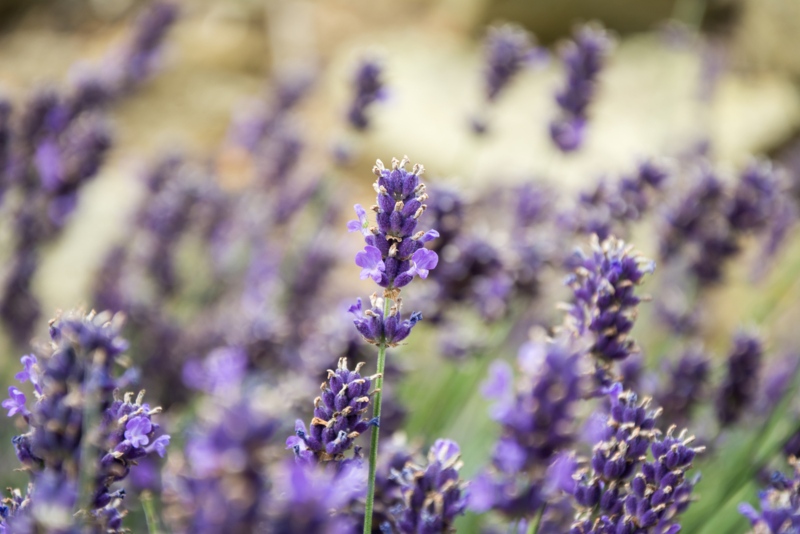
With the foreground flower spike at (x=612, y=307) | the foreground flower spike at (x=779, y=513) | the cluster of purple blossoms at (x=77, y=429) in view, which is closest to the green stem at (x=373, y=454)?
the cluster of purple blossoms at (x=77, y=429)

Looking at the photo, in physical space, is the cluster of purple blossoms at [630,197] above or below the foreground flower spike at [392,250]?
above

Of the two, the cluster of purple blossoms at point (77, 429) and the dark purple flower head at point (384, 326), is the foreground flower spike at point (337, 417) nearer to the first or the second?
the dark purple flower head at point (384, 326)

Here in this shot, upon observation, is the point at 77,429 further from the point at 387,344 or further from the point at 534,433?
the point at 534,433

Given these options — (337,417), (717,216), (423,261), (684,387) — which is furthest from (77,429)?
(717,216)

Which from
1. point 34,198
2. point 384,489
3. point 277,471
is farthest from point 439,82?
point 277,471

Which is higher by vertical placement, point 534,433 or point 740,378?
point 740,378

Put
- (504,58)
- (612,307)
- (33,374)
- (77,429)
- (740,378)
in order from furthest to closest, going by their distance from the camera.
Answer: (504,58) → (740,378) → (612,307) → (33,374) → (77,429)
